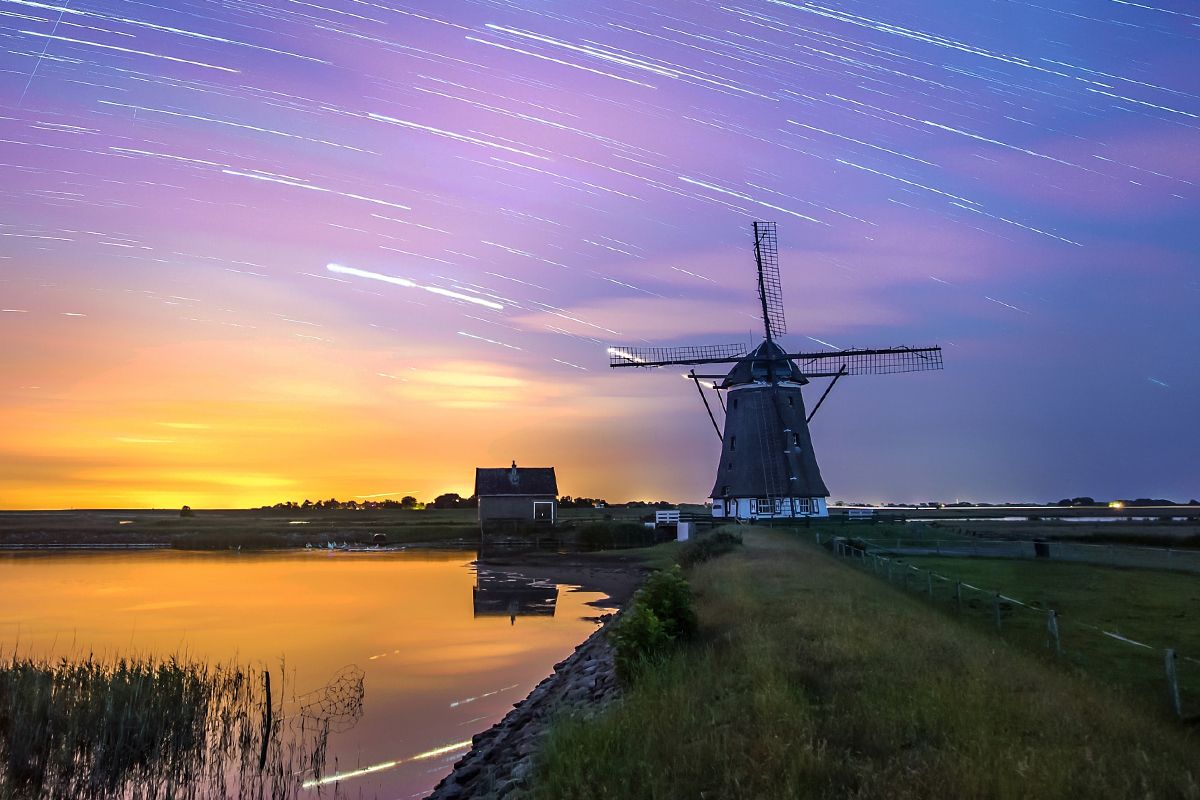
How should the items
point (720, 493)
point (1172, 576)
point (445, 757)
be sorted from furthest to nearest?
1. point (720, 493)
2. point (1172, 576)
3. point (445, 757)

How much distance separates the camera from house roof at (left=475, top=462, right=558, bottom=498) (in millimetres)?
86000

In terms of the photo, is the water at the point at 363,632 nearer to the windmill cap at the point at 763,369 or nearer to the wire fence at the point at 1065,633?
the wire fence at the point at 1065,633

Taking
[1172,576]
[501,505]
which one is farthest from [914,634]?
[501,505]

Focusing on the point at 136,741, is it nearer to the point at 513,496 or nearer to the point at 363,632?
the point at 363,632

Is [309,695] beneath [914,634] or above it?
beneath

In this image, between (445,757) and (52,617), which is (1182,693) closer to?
(445,757)

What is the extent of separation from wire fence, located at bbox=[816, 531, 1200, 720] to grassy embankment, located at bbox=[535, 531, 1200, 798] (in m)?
1.98

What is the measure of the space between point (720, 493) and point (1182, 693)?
156 ft

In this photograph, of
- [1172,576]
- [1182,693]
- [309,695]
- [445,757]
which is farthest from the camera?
[1172,576]

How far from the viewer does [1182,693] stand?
14055 mm

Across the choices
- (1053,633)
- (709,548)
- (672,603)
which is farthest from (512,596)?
(1053,633)

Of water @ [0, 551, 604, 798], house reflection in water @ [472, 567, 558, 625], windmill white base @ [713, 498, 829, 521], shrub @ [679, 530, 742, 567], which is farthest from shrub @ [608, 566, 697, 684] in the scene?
windmill white base @ [713, 498, 829, 521]

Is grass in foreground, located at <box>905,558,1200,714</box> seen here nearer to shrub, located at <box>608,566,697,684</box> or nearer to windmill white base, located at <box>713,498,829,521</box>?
shrub, located at <box>608,566,697,684</box>

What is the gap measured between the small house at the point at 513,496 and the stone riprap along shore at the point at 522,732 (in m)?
64.5
